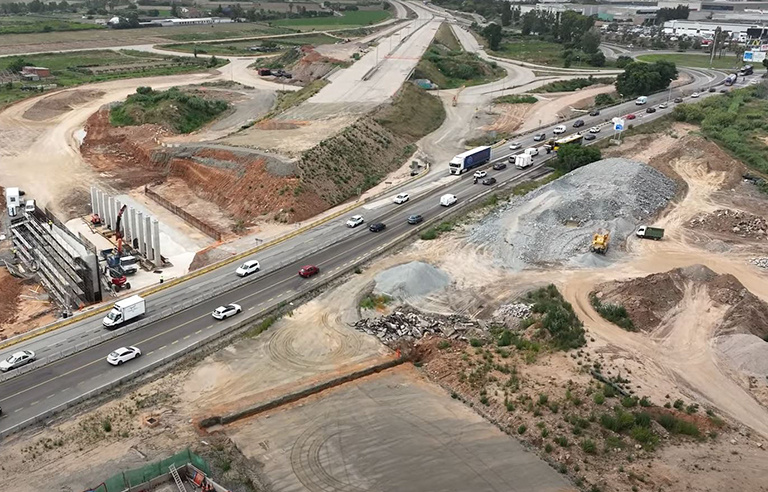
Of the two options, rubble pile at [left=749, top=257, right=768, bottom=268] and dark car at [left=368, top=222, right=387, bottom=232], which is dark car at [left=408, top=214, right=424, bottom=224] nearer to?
dark car at [left=368, top=222, right=387, bottom=232]

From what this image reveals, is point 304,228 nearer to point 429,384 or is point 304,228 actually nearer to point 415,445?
point 429,384

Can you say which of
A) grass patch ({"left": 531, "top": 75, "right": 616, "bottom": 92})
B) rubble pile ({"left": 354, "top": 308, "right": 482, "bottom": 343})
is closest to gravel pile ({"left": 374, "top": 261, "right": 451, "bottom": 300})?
rubble pile ({"left": 354, "top": 308, "right": 482, "bottom": 343})

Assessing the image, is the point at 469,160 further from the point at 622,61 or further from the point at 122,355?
the point at 622,61

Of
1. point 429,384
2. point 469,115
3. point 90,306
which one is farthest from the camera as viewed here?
point 469,115

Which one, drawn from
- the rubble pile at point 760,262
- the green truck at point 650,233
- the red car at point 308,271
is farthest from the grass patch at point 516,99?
the red car at point 308,271

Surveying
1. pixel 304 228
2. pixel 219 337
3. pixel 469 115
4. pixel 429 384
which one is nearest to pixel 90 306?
pixel 219 337

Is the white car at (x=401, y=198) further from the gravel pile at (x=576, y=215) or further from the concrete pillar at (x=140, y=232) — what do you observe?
the concrete pillar at (x=140, y=232)

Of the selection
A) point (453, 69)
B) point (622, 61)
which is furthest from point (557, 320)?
point (622, 61)
